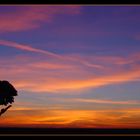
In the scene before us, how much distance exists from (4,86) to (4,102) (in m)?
0.21
